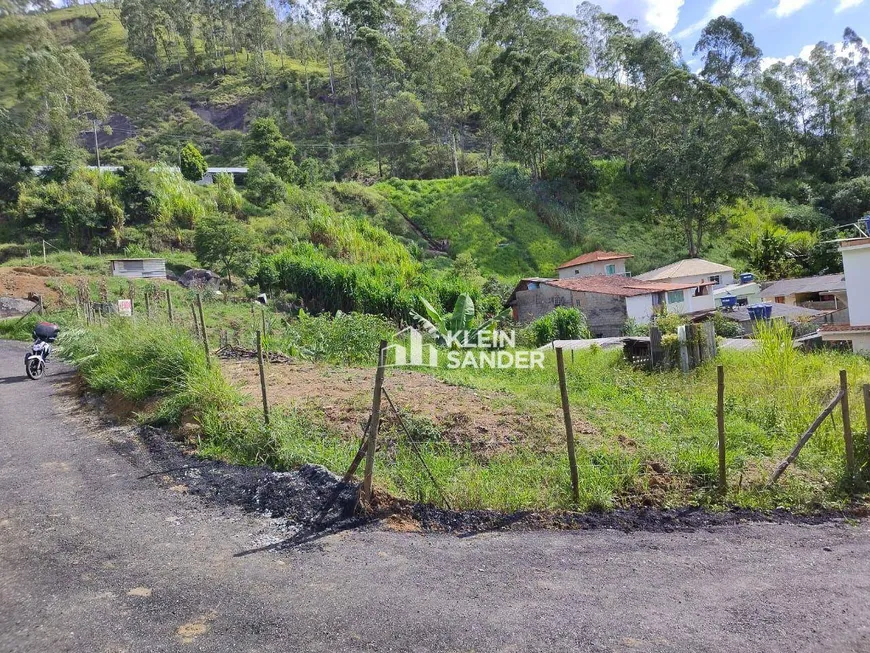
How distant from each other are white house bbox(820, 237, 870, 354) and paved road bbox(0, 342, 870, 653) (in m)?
15.9

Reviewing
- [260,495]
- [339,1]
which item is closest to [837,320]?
[260,495]

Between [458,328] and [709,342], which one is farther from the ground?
[458,328]

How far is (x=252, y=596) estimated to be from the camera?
162 inches

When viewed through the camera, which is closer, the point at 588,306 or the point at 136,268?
the point at 136,268

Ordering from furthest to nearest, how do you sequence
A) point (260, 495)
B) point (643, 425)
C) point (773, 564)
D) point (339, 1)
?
1. point (339, 1)
2. point (643, 425)
3. point (260, 495)
4. point (773, 564)

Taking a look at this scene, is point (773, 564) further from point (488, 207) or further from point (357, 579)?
point (488, 207)

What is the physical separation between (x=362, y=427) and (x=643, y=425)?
3.97 metres

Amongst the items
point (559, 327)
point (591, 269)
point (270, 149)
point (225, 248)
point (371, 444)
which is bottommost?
point (371, 444)

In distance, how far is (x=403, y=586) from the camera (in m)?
4.27

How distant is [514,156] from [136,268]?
94.0ft

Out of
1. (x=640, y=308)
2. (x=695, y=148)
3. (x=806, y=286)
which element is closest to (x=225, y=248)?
(x=640, y=308)

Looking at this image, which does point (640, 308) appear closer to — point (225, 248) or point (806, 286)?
point (806, 286)

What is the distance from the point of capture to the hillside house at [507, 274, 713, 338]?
2648 centimetres

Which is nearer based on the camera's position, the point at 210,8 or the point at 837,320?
the point at 837,320
